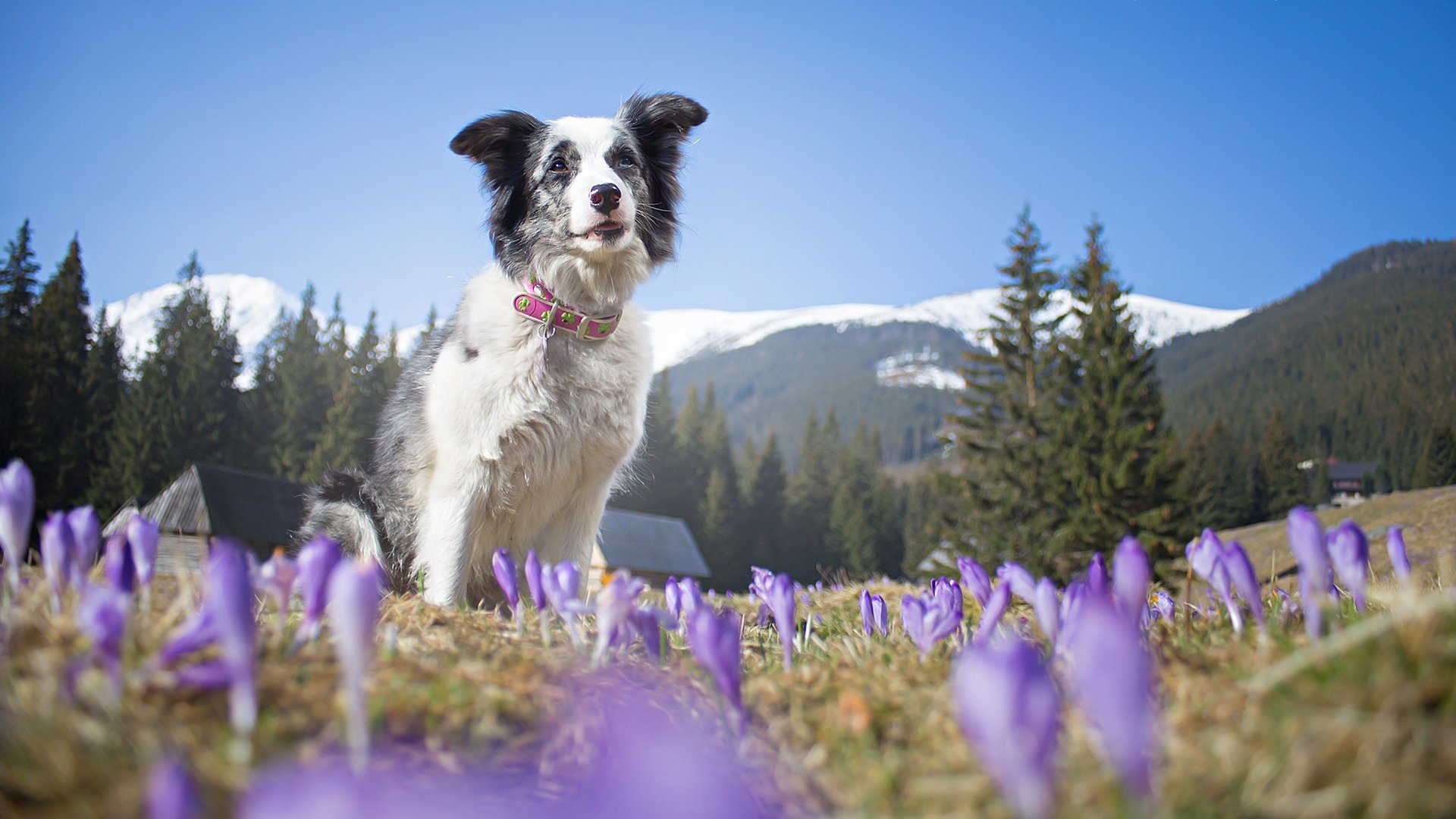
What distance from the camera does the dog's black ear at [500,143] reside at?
241 inches

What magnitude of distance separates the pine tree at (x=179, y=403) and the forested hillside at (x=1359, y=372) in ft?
252

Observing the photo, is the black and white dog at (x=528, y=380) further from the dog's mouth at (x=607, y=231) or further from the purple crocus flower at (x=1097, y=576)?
the purple crocus flower at (x=1097, y=576)

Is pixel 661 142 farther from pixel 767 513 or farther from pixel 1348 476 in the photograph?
pixel 1348 476

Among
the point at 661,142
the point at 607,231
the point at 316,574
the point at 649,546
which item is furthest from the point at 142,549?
the point at 649,546

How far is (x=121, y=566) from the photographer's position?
1963 millimetres

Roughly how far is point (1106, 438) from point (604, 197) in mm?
39573

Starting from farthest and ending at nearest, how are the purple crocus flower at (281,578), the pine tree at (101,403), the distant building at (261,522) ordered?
the pine tree at (101,403), the distant building at (261,522), the purple crocus flower at (281,578)

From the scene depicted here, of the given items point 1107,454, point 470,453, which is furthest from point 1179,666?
point 1107,454

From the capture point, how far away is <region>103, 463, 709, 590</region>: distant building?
35.8 m

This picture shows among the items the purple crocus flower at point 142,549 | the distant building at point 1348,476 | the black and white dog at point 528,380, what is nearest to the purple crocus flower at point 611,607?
the purple crocus flower at point 142,549

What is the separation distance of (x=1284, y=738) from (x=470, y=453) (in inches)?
187

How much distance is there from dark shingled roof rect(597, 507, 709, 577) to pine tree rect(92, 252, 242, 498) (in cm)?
2993

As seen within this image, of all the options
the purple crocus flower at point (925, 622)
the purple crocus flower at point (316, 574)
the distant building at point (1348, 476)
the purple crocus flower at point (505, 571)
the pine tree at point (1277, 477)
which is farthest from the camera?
the distant building at point (1348, 476)

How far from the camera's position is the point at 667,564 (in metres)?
45.3
